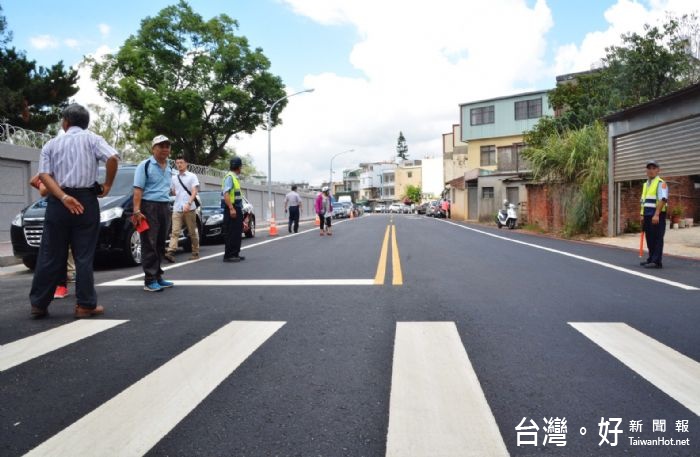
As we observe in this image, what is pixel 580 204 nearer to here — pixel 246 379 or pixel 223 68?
pixel 246 379

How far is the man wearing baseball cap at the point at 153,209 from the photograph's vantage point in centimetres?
641

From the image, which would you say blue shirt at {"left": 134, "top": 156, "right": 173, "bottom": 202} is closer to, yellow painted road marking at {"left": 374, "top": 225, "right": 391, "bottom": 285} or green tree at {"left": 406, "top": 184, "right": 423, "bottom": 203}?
yellow painted road marking at {"left": 374, "top": 225, "right": 391, "bottom": 285}

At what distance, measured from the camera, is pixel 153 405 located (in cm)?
279

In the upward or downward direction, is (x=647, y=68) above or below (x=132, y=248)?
above

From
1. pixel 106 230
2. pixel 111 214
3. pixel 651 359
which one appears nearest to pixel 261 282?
pixel 106 230

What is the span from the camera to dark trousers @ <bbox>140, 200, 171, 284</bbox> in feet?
21.0

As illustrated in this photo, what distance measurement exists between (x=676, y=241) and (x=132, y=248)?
13033 mm

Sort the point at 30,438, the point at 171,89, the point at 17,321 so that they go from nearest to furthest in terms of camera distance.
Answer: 1. the point at 30,438
2. the point at 17,321
3. the point at 171,89

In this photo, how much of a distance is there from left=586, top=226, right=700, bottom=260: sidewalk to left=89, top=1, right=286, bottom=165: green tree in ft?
102

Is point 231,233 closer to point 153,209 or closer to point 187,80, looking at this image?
point 153,209

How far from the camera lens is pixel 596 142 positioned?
1767 cm

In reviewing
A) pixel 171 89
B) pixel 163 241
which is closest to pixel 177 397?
pixel 163 241

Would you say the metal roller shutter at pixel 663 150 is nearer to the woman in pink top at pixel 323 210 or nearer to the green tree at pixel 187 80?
the woman in pink top at pixel 323 210

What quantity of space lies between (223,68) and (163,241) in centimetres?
3584
